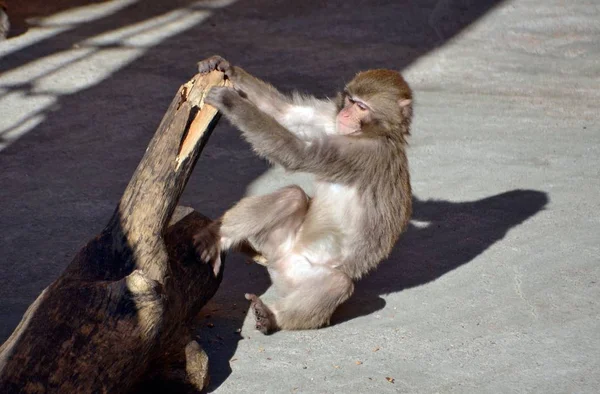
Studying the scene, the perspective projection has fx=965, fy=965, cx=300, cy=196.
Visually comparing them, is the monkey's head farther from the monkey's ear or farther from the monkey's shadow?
the monkey's shadow

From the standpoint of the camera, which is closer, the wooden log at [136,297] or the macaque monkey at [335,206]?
the wooden log at [136,297]

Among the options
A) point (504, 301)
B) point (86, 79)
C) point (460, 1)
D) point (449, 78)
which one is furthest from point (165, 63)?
point (504, 301)

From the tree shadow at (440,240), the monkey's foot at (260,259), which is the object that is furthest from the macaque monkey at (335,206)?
the tree shadow at (440,240)

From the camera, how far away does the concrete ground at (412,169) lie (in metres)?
5.32

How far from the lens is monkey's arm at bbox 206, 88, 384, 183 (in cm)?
531

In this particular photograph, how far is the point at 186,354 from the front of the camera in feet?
15.7

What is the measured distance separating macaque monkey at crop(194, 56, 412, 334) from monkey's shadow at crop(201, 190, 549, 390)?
0.92 ft

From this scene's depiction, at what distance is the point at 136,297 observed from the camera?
14.2 ft

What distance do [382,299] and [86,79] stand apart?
14.6 feet

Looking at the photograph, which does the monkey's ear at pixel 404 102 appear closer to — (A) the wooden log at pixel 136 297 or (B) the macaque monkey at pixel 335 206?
(B) the macaque monkey at pixel 335 206

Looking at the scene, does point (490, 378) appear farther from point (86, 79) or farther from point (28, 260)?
point (86, 79)

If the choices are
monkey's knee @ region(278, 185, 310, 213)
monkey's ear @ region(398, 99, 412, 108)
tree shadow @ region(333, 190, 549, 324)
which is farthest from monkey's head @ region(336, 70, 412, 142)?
tree shadow @ region(333, 190, 549, 324)

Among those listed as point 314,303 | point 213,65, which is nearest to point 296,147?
point 213,65

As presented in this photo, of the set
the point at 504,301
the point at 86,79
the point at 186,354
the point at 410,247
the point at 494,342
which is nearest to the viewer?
the point at 186,354
